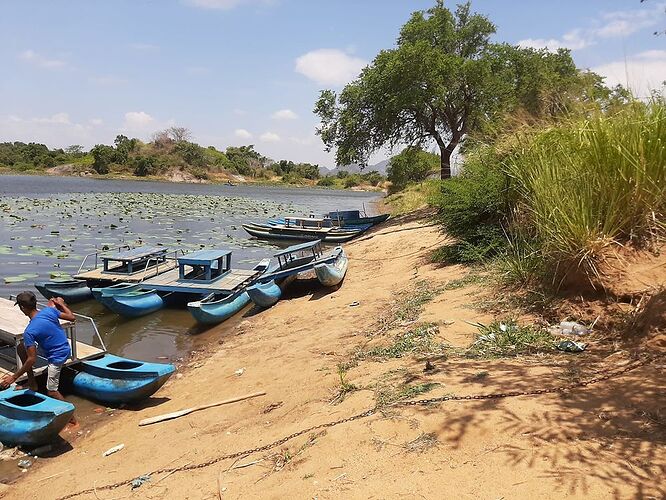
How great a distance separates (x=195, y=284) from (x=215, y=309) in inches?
65.4

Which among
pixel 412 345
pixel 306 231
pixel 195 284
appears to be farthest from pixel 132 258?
pixel 306 231

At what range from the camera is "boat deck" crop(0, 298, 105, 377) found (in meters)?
6.95

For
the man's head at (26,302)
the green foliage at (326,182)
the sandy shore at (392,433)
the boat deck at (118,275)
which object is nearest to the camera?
the sandy shore at (392,433)

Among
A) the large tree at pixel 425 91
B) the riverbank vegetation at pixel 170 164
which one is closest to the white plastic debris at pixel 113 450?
the large tree at pixel 425 91

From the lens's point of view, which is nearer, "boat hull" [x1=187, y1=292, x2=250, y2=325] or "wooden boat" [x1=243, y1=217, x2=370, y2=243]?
"boat hull" [x1=187, y1=292, x2=250, y2=325]

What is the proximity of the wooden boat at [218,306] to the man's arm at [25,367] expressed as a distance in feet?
15.2

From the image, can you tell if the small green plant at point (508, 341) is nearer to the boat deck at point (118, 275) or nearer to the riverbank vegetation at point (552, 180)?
the riverbank vegetation at point (552, 180)

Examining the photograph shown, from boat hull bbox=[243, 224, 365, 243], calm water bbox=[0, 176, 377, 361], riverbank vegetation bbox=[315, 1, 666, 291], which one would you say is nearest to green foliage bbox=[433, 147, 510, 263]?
riverbank vegetation bbox=[315, 1, 666, 291]

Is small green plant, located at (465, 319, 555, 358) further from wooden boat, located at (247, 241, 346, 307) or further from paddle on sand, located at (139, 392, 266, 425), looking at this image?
wooden boat, located at (247, 241, 346, 307)

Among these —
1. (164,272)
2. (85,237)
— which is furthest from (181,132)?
(164,272)

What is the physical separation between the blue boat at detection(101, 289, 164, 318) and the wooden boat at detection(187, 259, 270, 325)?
128cm

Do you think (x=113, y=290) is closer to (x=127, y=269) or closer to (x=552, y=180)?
(x=127, y=269)

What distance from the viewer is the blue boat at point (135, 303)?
1162cm

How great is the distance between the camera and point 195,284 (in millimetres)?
12891
